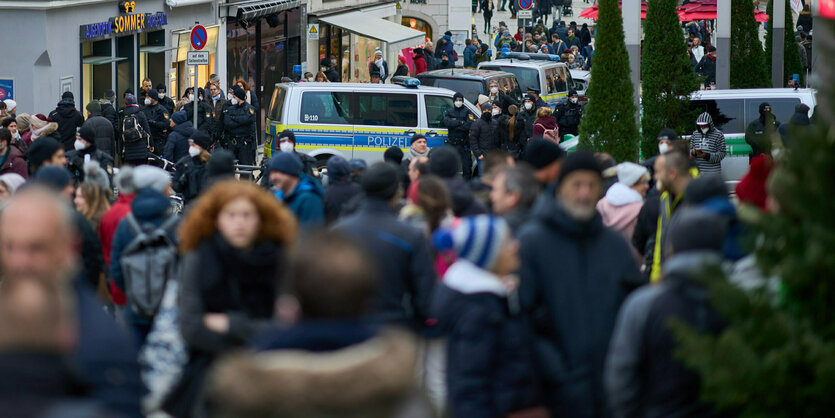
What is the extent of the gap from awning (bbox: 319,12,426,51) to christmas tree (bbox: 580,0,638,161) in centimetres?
2292

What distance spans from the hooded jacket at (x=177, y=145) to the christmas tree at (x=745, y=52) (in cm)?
1195

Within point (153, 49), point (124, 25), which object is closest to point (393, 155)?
point (124, 25)

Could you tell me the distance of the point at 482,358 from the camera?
4.58m

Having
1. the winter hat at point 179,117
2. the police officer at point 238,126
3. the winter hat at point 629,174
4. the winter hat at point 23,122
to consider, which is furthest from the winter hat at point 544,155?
the police officer at point 238,126

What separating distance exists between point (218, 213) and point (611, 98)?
9.79 metres

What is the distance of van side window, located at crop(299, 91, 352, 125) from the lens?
19.9 metres

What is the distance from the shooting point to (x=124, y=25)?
82.3ft

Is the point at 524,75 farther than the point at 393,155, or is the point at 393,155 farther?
the point at 524,75

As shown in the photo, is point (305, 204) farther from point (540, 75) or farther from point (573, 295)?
point (540, 75)

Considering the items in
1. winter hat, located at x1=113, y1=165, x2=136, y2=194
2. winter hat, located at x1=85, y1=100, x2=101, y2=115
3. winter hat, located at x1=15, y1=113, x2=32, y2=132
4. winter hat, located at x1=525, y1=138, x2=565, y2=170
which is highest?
winter hat, located at x1=85, y1=100, x2=101, y2=115

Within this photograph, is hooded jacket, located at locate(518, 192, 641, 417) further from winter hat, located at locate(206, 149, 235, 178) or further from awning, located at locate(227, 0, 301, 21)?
awning, located at locate(227, 0, 301, 21)

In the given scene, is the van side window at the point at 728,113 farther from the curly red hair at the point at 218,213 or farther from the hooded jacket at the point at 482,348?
the hooded jacket at the point at 482,348

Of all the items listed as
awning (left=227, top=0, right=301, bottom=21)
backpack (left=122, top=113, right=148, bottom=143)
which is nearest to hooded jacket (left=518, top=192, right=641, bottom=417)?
backpack (left=122, top=113, right=148, bottom=143)

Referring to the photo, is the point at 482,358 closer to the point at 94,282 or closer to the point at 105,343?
the point at 105,343
